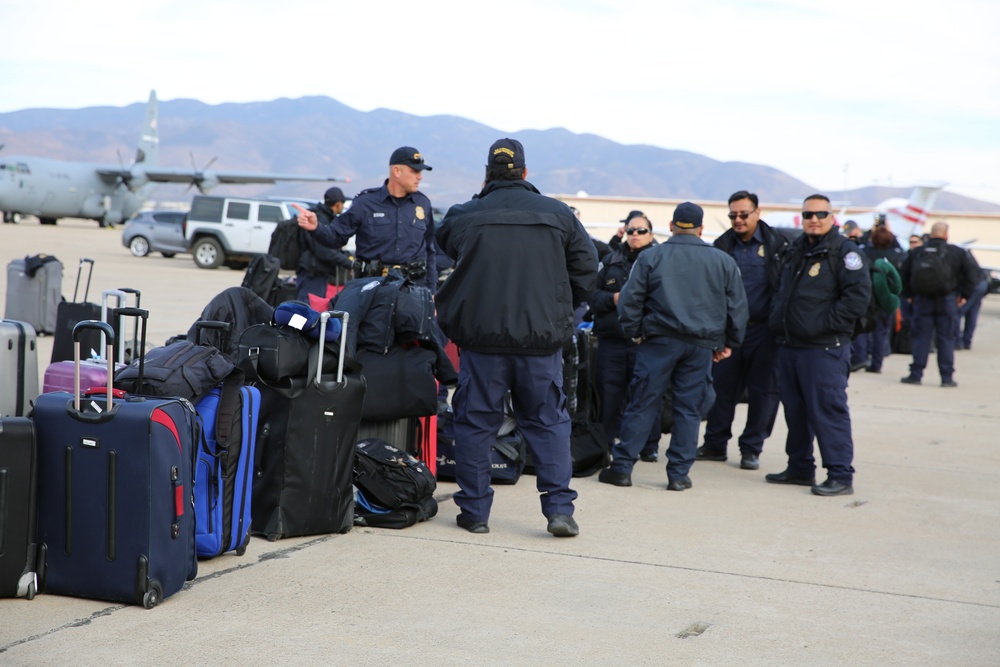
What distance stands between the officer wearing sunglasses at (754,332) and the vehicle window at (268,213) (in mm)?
22205

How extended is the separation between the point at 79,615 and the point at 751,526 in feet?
12.5

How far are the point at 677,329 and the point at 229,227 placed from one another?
937 inches

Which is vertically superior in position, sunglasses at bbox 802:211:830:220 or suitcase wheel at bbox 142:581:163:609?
sunglasses at bbox 802:211:830:220

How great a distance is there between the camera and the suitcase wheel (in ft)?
14.2

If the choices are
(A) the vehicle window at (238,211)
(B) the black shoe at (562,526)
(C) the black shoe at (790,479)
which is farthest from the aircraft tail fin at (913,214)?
(B) the black shoe at (562,526)

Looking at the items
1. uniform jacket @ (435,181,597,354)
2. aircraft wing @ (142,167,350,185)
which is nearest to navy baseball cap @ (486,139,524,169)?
uniform jacket @ (435,181,597,354)

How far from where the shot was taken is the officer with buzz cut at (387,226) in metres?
8.34

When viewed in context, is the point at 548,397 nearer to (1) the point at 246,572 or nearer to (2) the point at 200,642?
(1) the point at 246,572

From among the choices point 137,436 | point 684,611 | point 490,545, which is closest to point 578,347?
point 490,545

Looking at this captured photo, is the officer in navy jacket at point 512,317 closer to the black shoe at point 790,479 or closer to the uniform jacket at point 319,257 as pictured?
the black shoe at point 790,479

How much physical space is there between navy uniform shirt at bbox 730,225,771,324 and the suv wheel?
75.7ft

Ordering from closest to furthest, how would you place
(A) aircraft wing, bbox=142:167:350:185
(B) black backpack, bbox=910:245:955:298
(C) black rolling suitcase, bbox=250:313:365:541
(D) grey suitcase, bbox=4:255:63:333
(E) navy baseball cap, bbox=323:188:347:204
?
(C) black rolling suitcase, bbox=250:313:365:541
(E) navy baseball cap, bbox=323:188:347:204
(D) grey suitcase, bbox=4:255:63:333
(B) black backpack, bbox=910:245:955:298
(A) aircraft wing, bbox=142:167:350:185

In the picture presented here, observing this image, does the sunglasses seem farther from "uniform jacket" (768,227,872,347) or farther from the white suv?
the white suv

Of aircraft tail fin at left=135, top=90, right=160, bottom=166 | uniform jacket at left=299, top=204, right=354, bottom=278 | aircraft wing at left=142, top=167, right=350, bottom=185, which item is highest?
aircraft tail fin at left=135, top=90, right=160, bottom=166
